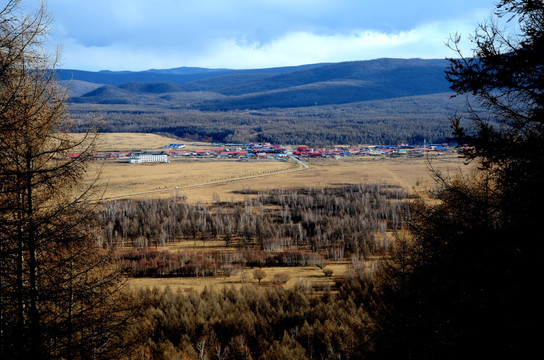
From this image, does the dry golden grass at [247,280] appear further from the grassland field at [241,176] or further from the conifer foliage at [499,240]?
the conifer foliage at [499,240]

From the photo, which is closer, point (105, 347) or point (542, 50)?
point (542, 50)

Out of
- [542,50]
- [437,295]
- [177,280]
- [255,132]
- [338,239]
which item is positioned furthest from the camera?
[255,132]

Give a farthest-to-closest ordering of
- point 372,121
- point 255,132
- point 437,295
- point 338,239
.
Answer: point 372,121 < point 255,132 < point 338,239 < point 437,295

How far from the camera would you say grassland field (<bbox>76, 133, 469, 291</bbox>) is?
4594 centimetres

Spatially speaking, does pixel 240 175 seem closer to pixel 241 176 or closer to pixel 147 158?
pixel 241 176

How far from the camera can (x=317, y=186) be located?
53344mm

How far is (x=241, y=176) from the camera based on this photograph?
63.9 metres

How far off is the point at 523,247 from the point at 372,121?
16566 centimetres

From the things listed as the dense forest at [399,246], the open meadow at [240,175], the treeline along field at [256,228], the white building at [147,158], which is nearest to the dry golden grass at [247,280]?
the treeline along field at [256,228]

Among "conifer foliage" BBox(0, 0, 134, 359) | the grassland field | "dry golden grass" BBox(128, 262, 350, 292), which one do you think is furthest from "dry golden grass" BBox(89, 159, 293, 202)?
"conifer foliage" BBox(0, 0, 134, 359)

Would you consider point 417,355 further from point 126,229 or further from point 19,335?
point 126,229

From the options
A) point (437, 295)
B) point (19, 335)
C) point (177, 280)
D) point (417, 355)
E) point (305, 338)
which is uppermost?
point (437, 295)

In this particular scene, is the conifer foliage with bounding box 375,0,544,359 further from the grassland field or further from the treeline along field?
the grassland field

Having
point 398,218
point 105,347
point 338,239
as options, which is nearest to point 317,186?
point 398,218
